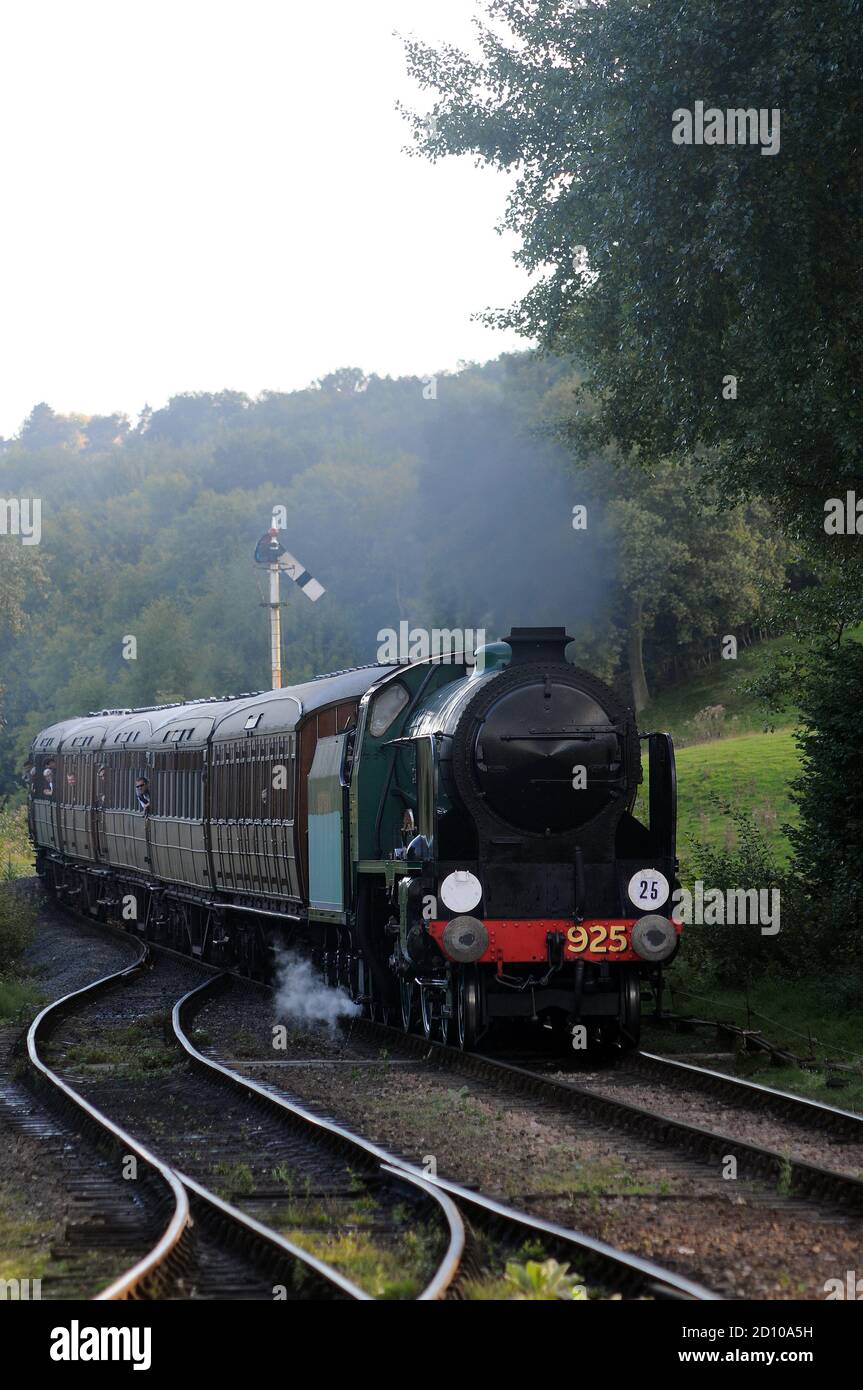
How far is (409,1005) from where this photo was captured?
15.1m

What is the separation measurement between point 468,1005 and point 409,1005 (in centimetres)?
206

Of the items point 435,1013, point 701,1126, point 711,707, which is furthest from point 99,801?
point 711,707

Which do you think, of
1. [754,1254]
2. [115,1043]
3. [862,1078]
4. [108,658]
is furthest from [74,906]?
[108,658]

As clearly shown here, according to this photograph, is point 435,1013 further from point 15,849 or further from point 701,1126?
point 15,849

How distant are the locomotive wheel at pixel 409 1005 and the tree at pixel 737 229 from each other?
6.41m

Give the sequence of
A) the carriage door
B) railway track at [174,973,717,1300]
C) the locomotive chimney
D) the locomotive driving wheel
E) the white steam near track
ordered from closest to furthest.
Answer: railway track at [174,973,717,1300]
the locomotive chimney
the locomotive driving wheel
the white steam near track
the carriage door

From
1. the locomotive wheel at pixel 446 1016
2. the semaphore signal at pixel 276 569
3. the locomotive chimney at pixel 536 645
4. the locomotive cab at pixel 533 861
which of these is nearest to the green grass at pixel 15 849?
the semaphore signal at pixel 276 569

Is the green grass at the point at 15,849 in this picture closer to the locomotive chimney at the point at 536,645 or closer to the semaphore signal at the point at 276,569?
the semaphore signal at the point at 276,569

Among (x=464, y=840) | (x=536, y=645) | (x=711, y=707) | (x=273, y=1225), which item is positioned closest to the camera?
(x=273, y=1225)

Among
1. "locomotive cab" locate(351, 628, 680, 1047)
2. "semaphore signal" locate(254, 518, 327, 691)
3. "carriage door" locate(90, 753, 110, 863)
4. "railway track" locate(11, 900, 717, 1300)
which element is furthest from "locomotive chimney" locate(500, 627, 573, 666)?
"semaphore signal" locate(254, 518, 327, 691)

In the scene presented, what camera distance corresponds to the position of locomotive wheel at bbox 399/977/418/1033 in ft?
49.2

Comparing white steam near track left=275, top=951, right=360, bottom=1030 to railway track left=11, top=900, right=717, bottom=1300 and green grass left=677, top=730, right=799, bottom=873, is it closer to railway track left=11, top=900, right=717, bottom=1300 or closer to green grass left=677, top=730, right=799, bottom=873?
railway track left=11, top=900, right=717, bottom=1300

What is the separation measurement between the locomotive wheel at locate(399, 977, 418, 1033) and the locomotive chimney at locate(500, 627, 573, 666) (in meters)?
3.47

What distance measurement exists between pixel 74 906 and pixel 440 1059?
2329cm
